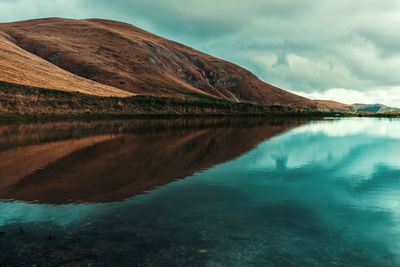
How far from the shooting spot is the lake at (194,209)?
14.8 m

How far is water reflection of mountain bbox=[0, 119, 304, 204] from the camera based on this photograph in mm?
25406

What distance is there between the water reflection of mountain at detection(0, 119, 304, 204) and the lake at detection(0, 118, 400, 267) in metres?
0.13

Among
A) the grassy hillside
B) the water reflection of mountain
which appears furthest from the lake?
the grassy hillside

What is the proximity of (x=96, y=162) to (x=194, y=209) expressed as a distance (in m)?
19.4

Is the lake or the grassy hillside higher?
the grassy hillside

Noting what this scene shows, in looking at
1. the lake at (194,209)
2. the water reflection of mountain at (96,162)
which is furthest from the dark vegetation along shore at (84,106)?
the lake at (194,209)

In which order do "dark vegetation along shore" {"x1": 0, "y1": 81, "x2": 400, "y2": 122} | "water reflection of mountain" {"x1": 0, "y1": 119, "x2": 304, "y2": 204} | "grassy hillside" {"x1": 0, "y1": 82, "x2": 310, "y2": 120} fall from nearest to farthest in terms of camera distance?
"water reflection of mountain" {"x1": 0, "y1": 119, "x2": 304, "y2": 204}, "dark vegetation along shore" {"x1": 0, "y1": 81, "x2": 400, "y2": 122}, "grassy hillside" {"x1": 0, "y1": 82, "x2": 310, "y2": 120}

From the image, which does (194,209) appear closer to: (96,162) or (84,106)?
(96,162)

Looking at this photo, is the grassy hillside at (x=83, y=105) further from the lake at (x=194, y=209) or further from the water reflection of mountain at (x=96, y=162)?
the lake at (x=194, y=209)

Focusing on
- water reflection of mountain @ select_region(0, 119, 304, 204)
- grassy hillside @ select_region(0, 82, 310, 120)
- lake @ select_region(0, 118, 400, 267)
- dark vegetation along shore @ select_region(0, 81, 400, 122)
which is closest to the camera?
lake @ select_region(0, 118, 400, 267)

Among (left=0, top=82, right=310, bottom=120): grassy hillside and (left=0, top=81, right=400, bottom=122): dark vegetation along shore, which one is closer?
(left=0, top=81, right=400, bottom=122): dark vegetation along shore

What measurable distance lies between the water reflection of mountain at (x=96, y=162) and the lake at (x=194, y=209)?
0.13m

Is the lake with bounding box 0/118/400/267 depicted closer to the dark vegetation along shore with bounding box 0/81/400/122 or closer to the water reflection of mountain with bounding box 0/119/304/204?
the water reflection of mountain with bounding box 0/119/304/204

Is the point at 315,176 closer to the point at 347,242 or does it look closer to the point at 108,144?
the point at 347,242
